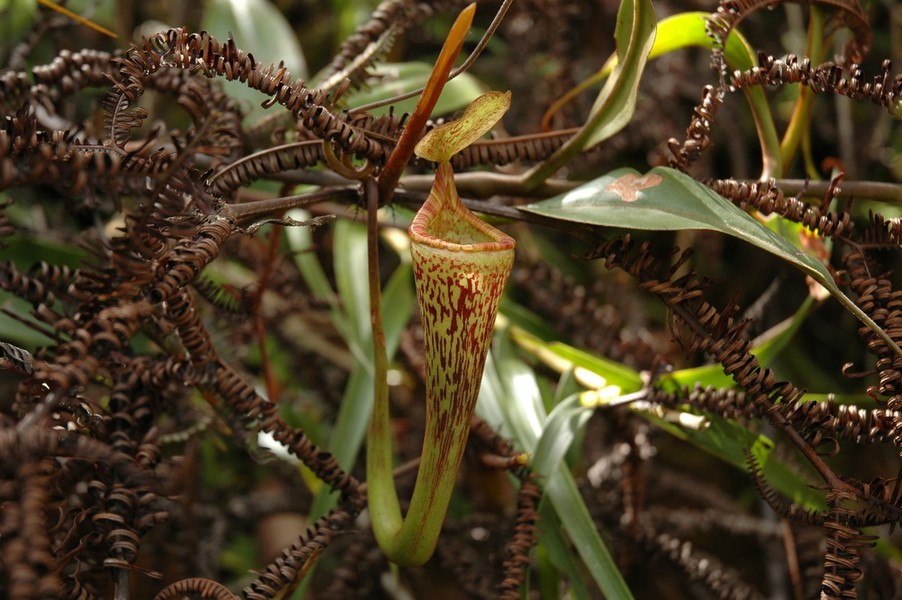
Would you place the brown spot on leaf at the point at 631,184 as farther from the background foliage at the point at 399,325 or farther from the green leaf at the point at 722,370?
the green leaf at the point at 722,370

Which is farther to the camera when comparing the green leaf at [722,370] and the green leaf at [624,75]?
the green leaf at [722,370]

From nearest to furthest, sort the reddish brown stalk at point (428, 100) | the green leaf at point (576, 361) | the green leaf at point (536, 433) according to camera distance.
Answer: the reddish brown stalk at point (428, 100), the green leaf at point (536, 433), the green leaf at point (576, 361)

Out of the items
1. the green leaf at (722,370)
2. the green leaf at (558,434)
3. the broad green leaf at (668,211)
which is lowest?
the green leaf at (558,434)

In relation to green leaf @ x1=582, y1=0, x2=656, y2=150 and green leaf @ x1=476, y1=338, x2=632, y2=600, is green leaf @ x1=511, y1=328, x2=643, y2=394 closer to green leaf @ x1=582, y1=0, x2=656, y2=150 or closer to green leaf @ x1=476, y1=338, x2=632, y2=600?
green leaf @ x1=476, y1=338, x2=632, y2=600

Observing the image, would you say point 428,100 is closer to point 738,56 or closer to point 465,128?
point 465,128

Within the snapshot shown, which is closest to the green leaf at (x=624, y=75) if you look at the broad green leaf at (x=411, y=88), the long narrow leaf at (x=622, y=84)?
the long narrow leaf at (x=622, y=84)

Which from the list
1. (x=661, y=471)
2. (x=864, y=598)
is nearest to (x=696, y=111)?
(x=864, y=598)

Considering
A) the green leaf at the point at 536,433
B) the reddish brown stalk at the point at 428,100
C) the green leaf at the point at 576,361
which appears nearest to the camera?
the reddish brown stalk at the point at 428,100
